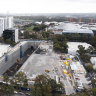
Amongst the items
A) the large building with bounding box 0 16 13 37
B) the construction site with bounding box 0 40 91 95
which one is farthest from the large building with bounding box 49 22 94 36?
the large building with bounding box 0 16 13 37

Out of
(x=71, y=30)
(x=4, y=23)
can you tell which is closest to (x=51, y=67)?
(x=71, y=30)

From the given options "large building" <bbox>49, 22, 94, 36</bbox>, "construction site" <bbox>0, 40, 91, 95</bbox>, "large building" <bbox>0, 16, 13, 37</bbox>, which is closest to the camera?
"construction site" <bbox>0, 40, 91, 95</bbox>

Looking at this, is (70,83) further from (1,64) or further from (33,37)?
(33,37)

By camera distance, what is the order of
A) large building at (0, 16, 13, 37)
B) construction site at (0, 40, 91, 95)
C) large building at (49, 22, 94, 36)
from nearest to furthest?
construction site at (0, 40, 91, 95) → large building at (49, 22, 94, 36) → large building at (0, 16, 13, 37)

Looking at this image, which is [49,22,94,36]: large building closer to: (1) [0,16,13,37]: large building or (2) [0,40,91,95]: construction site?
(2) [0,40,91,95]: construction site

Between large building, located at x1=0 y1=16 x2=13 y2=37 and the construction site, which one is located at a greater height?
large building, located at x1=0 y1=16 x2=13 y2=37

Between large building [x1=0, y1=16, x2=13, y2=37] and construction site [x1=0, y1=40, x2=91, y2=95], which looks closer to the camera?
construction site [x1=0, y1=40, x2=91, y2=95]

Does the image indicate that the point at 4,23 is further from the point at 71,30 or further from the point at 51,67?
the point at 51,67

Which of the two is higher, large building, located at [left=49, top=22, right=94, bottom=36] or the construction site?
large building, located at [left=49, top=22, right=94, bottom=36]

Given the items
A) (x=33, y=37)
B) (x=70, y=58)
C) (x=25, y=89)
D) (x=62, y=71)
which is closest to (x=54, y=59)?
(x=70, y=58)

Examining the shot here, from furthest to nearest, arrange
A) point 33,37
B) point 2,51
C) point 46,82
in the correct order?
point 33,37
point 2,51
point 46,82

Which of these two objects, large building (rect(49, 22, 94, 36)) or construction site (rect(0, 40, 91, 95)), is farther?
large building (rect(49, 22, 94, 36))
